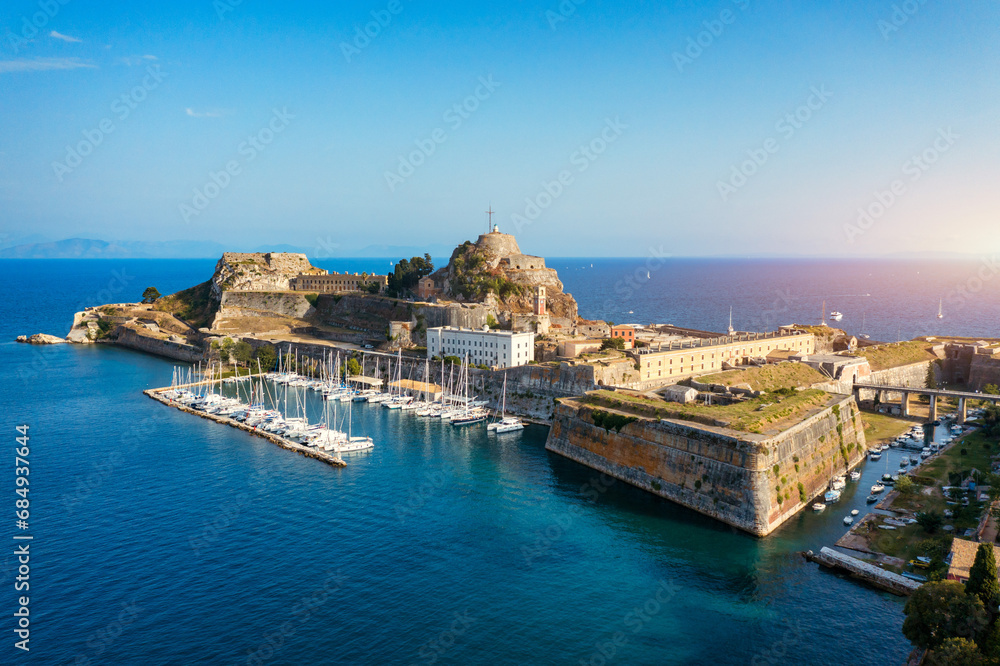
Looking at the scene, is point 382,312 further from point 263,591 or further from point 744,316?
point 744,316

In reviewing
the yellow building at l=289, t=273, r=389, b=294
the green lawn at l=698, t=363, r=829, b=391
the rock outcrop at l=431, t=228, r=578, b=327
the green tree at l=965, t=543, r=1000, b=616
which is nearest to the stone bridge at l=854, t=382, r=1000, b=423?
the green lawn at l=698, t=363, r=829, b=391

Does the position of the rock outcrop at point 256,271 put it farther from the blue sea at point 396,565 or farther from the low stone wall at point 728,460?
the low stone wall at point 728,460

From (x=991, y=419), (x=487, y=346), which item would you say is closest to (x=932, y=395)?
(x=991, y=419)

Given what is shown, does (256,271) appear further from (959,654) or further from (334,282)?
(959,654)

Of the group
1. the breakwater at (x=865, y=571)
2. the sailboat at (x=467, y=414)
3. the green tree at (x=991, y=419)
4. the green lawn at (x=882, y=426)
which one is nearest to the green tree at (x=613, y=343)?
the sailboat at (x=467, y=414)

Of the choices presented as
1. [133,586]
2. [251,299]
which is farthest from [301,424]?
[251,299]

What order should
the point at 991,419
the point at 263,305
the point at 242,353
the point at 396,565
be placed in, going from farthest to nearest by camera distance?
the point at 263,305
the point at 242,353
the point at 991,419
the point at 396,565
